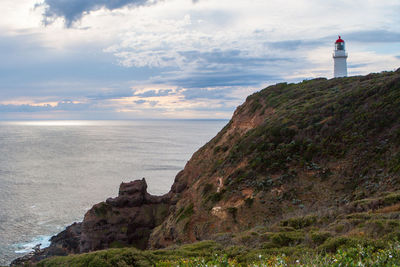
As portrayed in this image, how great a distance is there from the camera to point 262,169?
24.5m

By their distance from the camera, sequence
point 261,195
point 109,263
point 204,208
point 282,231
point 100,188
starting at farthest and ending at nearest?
point 100,188
point 204,208
point 261,195
point 282,231
point 109,263

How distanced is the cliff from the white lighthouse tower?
11829mm

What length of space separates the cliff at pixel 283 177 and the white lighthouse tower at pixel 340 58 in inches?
466

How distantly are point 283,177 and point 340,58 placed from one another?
30771 millimetres

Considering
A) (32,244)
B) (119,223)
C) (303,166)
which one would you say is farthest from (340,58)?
(32,244)

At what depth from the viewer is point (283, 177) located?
22.6 m

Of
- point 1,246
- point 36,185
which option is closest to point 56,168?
point 36,185

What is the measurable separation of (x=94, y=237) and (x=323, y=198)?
20.9m

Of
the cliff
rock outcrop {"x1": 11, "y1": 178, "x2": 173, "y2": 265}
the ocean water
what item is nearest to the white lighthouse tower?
the cliff

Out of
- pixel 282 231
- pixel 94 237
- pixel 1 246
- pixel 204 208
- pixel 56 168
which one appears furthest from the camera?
pixel 56 168

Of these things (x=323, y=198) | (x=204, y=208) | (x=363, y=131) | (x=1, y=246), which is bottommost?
(x=1, y=246)

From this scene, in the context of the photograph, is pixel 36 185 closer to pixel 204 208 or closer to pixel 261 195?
pixel 204 208

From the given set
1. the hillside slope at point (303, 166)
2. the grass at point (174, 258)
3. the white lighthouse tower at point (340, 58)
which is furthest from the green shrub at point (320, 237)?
the white lighthouse tower at point (340, 58)

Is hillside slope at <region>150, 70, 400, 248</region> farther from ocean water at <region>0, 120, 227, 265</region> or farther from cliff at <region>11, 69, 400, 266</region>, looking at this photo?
ocean water at <region>0, 120, 227, 265</region>
